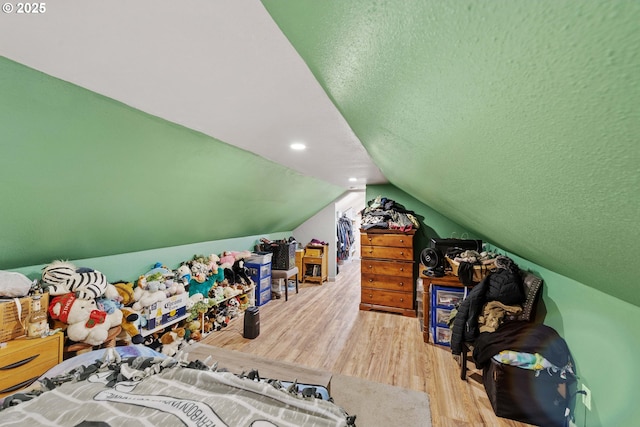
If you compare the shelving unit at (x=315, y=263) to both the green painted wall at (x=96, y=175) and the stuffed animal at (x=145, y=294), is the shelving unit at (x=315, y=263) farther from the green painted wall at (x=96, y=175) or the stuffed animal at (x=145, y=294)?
the stuffed animal at (x=145, y=294)

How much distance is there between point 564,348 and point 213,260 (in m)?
3.69

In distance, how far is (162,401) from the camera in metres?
1.05

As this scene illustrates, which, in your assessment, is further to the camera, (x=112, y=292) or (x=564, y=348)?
(x=112, y=292)

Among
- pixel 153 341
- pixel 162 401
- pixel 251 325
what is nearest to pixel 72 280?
pixel 153 341

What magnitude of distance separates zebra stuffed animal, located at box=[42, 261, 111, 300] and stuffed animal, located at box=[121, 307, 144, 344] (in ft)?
1.07

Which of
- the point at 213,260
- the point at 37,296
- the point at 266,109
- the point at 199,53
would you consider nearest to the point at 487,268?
the point at 266,109

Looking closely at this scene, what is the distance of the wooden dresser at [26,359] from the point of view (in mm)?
1489

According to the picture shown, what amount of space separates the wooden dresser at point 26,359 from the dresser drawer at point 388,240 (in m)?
3.44

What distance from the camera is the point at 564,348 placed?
1.85 metres

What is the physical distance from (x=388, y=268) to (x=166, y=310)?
2978 mm

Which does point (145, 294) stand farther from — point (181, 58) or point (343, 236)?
point (343, 236)

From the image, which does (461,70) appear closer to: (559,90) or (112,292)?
(559,90)

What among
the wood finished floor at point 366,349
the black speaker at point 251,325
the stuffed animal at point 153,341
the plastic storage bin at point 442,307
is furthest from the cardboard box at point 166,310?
the plastic storage bin at point 442,307

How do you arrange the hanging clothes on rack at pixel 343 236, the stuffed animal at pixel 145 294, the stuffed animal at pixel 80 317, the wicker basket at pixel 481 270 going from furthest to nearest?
the hanging clothes on rack at pixel 343 236
the wicker basket at pixel 481 270
the stuffed animal at pixel 145 294
the stuffed animal at pixel 80 317
